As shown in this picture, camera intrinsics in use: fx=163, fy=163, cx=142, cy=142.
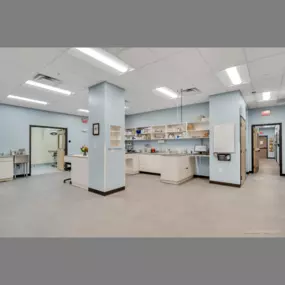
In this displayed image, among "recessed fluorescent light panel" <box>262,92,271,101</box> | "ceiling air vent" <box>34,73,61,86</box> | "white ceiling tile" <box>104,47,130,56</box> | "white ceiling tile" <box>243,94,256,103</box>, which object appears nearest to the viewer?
"white ceiling tile" <box>104,47,130,56</box>

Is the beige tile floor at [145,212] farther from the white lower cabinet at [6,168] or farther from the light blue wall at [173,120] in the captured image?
the light blue wall at [173,120]

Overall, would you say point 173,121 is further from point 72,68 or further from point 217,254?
point 217,254

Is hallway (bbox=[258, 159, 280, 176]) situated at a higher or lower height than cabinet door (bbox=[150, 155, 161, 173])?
lower

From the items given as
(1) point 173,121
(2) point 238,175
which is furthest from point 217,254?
(1) point 173,121

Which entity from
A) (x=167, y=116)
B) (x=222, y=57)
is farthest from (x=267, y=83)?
(x=167, y=116)

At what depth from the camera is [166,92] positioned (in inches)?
200

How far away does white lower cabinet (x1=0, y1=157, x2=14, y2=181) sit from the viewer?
18.1ft

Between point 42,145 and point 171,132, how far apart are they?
27.0ft

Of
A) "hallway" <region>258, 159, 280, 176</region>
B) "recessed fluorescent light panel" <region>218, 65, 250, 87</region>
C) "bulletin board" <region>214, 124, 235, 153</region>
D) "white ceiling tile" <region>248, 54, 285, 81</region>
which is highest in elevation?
"recessed fluorescent light panel" <region>218, 65, 250, 87</region>

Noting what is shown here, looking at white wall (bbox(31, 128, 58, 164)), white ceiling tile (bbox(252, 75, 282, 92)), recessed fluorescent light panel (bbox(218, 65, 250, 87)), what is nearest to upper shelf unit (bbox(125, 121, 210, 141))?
white ceiling tile (bbox(252, 75, 282, 92))

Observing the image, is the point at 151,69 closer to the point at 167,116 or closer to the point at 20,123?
the point at 167,116

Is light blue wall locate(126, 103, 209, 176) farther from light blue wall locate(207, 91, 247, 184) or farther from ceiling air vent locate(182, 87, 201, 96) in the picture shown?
ceiling air vent locate(182, 87, 201, 96)

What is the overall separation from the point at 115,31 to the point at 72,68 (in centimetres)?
191

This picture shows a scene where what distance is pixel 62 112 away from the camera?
771 centimetres
